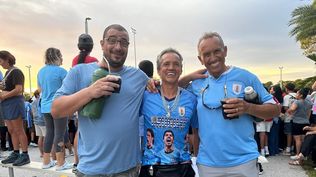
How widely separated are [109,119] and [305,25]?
2640cm

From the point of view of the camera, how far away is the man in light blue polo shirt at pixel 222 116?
257 cm

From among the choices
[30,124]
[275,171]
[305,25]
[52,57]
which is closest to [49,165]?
[52,57]

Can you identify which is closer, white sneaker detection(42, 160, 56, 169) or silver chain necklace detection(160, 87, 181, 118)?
silver chain necklace detection(160, 87, 181, 118)

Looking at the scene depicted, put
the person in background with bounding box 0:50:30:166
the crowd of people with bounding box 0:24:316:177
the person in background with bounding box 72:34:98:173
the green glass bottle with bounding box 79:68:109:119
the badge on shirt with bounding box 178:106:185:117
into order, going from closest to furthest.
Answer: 1. the green glass bottle with bounding box 79:68:109:119
2. the crowd of people with bounding box 0:24:316:177
3. the badge on shirt with bounding box 178:106:185:117
4. the person in background with bounding box 72:34:98:173
5. the person in background with bounding box 0:50:30:166

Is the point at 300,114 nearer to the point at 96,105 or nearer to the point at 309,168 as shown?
the point at 309,168

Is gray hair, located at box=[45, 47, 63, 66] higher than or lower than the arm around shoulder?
higher

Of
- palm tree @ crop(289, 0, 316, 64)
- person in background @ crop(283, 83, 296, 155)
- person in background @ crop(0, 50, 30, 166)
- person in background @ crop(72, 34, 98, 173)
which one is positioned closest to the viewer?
person in background @ crop(72, 34, 98, 173)

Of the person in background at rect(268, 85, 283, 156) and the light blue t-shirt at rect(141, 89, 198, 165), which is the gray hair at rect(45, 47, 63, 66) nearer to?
the light blue t-shirt at rect(141, 89, 198, 165)

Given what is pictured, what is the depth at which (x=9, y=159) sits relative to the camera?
19.3 feet

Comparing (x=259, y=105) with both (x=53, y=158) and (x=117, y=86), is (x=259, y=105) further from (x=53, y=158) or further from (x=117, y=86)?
(x=53, y=158)

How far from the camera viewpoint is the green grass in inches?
278

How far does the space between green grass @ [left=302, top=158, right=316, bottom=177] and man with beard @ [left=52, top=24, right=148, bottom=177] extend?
5.84m

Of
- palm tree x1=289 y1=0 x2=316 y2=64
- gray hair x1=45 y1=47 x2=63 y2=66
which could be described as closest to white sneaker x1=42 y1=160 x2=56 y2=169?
gray hair x1=45 y1=47 x2=63 y2=66

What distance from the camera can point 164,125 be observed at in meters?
2.54
